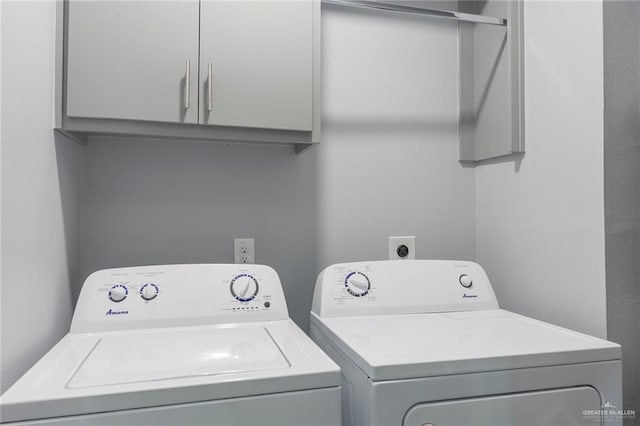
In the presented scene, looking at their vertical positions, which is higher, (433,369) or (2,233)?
(2,233)

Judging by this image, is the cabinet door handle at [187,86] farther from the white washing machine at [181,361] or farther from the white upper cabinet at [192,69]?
the white washing machine at [181,361]

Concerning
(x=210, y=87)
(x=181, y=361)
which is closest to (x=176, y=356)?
(x=181, y=361)

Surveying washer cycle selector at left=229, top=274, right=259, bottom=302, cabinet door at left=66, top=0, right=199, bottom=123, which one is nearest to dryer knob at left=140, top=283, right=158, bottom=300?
washer cycle selector at left=229, top=274, right=259, bottom=302

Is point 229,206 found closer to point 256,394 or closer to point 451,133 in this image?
point 256,394

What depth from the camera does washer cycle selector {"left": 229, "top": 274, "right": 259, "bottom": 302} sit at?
134 cm

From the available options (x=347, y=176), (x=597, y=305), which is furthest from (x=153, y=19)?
(x=597, y=305)

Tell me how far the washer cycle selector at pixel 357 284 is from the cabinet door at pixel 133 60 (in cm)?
73

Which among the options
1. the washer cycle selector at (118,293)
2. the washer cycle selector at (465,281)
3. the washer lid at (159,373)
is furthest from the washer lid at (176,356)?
the washer cycle selector at (465,281)

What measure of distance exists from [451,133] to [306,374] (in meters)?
1.39

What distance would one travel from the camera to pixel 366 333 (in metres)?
1.20

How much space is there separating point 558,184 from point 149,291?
1.39m

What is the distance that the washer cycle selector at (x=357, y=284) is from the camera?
56.6 inches

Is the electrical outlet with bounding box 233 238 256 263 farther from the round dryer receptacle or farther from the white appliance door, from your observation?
the white appliance door

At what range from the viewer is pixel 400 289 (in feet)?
4.86
